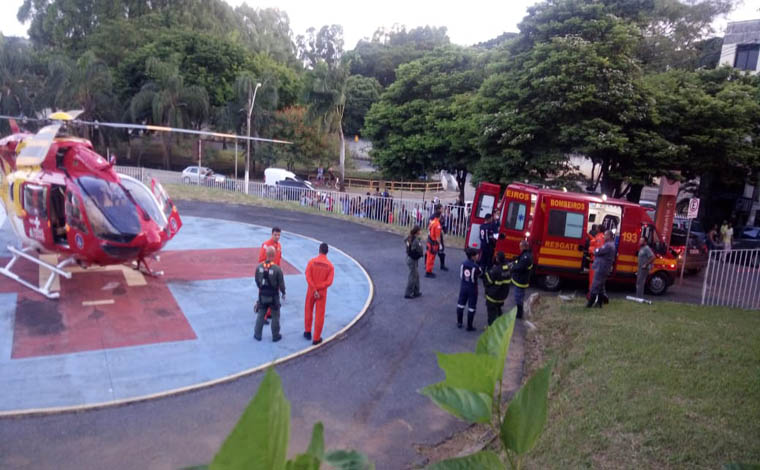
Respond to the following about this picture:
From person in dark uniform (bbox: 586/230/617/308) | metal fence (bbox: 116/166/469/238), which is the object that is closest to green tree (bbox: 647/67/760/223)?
metal fence (bbox: 116/166/469/238)

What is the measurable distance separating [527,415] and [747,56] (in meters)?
33.0

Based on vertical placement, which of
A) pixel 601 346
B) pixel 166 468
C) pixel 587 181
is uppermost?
pixel 587 181

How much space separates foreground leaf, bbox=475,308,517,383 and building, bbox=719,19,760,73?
31460 millimetres

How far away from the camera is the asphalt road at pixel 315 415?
6.19 meters

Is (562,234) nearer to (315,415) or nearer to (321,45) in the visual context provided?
(315,415)

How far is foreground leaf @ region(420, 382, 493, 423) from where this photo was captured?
1.04 metres

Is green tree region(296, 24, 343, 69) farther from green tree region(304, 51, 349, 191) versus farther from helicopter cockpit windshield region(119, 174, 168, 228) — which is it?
helicopter cockpit windshield region(119, 174, 168, 228)

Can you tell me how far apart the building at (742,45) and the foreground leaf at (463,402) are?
31.6m

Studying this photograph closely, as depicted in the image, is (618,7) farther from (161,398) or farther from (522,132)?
(161,398)

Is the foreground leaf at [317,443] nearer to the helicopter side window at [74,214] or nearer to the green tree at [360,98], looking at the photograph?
the helicopter side window at [74,214]

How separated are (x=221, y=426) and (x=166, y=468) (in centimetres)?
96

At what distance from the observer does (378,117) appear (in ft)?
98.2

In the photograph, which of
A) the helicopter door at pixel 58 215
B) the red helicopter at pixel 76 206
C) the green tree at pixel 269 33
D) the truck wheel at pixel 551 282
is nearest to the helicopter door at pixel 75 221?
the red helicopter at pixel 76 206

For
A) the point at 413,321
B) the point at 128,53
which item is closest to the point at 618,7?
the point at 413,321
